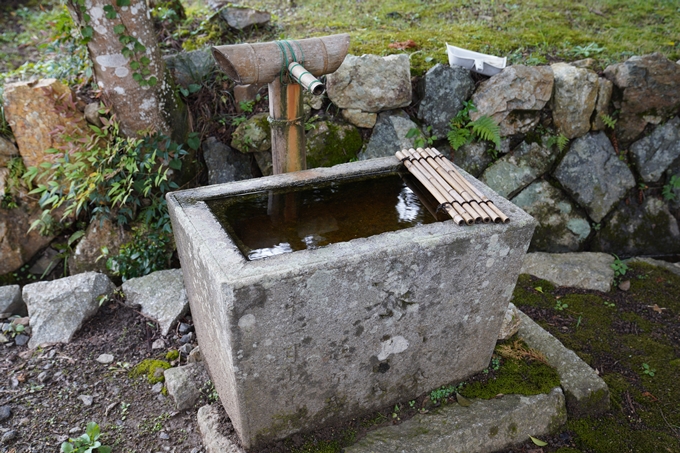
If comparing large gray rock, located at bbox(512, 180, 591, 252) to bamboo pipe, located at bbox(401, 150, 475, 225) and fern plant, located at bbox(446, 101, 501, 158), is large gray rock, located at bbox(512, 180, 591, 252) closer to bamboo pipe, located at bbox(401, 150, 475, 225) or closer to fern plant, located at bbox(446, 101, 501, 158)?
fern plant, located at bbox(446, 101, 501, 158)

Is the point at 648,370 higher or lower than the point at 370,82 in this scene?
lower

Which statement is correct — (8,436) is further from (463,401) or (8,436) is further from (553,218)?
(553,218)

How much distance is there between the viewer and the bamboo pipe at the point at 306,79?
207 cm

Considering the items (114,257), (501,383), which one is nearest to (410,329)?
(501,383)

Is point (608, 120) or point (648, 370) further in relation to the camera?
point (608, 120)

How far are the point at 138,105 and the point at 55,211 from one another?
0.99 metres

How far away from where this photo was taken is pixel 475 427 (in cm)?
227

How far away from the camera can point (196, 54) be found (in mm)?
3697

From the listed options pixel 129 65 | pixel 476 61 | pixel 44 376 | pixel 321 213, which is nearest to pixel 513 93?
pixel 476 61

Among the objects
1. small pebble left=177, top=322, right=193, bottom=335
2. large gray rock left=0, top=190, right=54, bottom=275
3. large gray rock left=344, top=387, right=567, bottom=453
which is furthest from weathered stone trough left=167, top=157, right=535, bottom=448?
large gray rock left=0, top=190, right=54, bottom=275

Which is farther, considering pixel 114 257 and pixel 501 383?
pixel 114 257

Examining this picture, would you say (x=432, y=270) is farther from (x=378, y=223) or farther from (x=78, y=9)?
(x=78, y=9)

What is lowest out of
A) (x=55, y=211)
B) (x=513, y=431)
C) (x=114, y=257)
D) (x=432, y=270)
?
(x=513, y=431)

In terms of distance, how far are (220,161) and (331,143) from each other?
861mm
